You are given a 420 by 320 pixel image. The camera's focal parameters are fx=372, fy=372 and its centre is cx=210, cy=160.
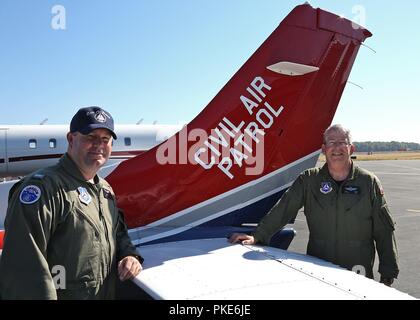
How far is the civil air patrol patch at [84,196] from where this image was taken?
2.28 m

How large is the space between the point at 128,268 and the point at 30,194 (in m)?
0.80

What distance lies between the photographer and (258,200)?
3.98 meters

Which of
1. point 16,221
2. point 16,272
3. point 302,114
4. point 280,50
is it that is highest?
point 280,50

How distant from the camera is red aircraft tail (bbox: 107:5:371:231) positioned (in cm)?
385

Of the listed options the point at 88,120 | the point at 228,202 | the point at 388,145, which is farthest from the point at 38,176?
the point at 388,145

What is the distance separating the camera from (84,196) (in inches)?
90.8

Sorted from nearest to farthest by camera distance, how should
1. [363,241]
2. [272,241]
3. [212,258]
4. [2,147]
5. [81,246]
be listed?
[81,246], [212,258], [363,241], [272,241], [2,147]

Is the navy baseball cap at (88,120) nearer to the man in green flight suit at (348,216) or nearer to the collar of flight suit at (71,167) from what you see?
the collar of flight suit at (71,167)

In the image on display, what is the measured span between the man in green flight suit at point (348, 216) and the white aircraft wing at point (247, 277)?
286 millimetres

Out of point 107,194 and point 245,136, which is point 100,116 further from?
point 245,136

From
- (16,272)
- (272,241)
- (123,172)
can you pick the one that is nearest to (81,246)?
(16,272)
